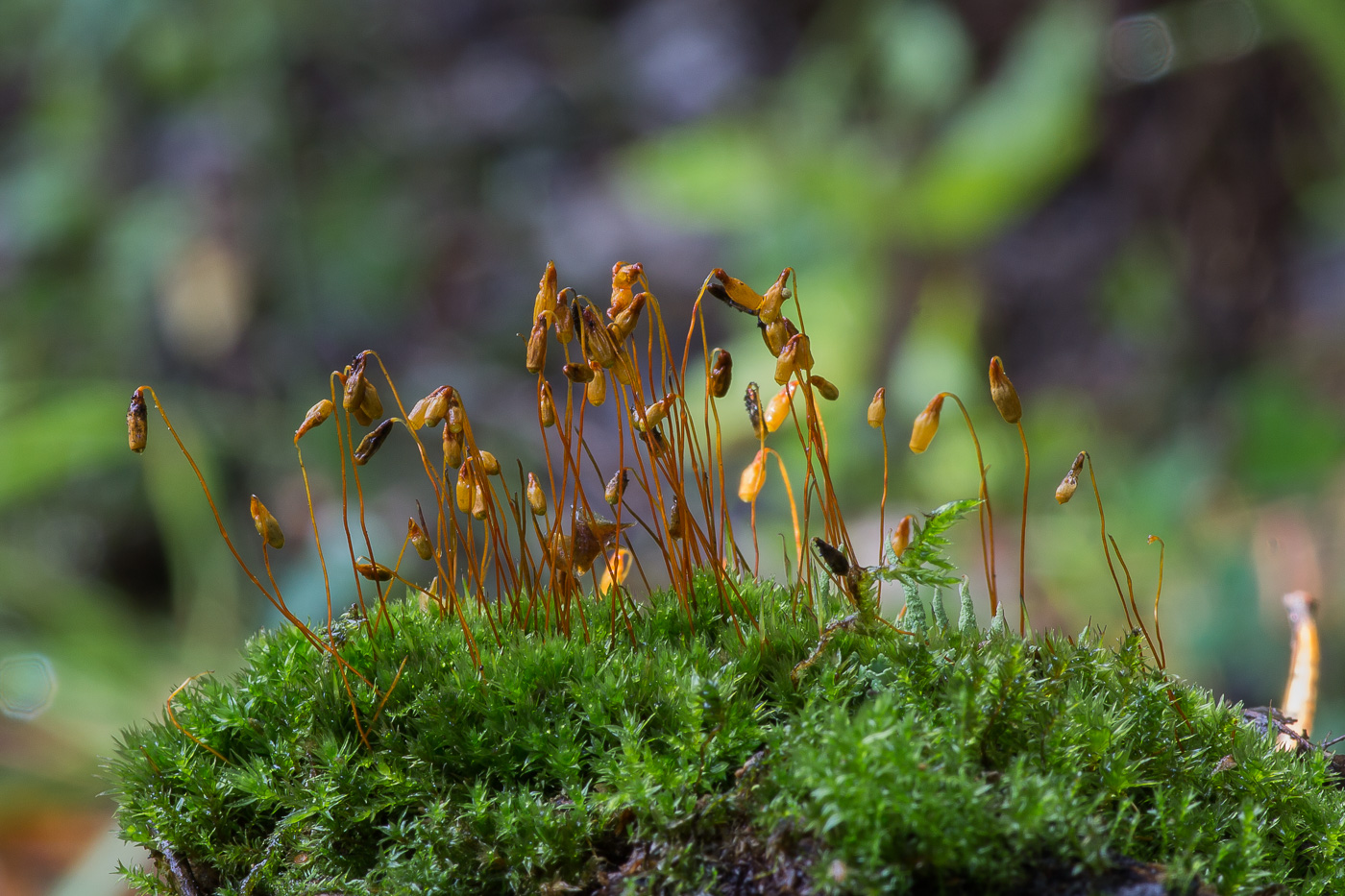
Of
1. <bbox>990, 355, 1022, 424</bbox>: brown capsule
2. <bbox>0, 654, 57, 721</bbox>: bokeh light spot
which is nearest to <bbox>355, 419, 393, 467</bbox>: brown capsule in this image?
<bbox>990, 355, 1022, 424</bbox>: brown capsule

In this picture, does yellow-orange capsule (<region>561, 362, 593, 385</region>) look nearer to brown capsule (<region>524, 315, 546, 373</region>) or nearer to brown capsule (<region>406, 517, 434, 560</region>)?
brown capsule (<region>524, 315, 546, 373</region>)

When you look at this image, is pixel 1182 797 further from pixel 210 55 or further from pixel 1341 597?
pixel 210 55

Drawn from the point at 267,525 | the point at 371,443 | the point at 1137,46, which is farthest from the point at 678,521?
the point at 1137,46

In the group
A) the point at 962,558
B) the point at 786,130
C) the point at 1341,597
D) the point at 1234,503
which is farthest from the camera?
the point at 786,130

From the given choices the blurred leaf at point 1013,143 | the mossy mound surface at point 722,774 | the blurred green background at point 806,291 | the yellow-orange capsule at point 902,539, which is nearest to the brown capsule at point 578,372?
the mossy mound surface at point 722,774

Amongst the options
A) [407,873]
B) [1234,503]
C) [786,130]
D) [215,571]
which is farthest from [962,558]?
[407,873]

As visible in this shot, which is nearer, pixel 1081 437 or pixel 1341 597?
pixel 1341 597

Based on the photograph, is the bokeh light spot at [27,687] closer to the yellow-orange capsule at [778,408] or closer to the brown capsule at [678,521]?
the brown capsule at [678,521]
